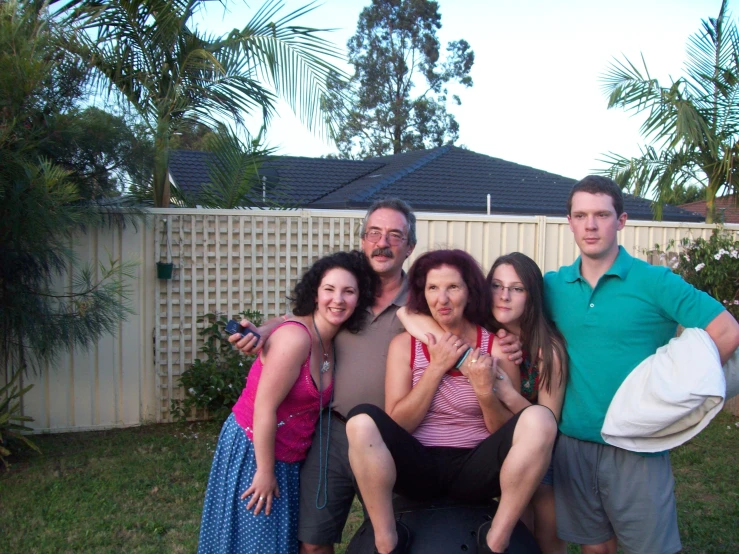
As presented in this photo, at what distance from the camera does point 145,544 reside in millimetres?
3994

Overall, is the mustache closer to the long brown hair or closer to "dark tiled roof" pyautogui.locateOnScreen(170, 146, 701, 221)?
the long brown hair

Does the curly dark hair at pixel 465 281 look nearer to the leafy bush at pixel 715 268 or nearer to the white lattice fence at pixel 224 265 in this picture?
the white lattice fence at pixel 224 265

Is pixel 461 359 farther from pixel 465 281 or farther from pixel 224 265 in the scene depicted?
pixel 224 265

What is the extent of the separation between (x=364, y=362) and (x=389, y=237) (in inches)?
22.8

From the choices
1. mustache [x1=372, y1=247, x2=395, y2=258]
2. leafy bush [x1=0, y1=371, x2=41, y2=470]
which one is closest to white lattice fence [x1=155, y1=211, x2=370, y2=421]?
leafy bush [x1=0, y1=371, x2=41, y2=470]

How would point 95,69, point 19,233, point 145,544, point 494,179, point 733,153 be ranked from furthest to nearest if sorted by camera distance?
point 494,179, point 733,153, point 95,69, point 19,233, point 145,544

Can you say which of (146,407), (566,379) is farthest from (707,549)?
(146,407)

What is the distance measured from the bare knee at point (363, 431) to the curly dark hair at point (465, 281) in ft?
1.87

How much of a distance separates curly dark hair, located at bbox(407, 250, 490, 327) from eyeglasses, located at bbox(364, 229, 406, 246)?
273 mm

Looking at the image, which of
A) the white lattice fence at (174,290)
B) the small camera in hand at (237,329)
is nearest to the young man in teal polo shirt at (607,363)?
the small camera in hand at (237,329)

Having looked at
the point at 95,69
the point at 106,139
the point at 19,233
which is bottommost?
the point at 19,233

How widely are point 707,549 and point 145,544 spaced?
3234 mm

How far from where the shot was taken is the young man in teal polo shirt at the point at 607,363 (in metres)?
2.61

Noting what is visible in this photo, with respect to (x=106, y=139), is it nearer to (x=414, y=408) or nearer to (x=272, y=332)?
(x=272, y=332)
